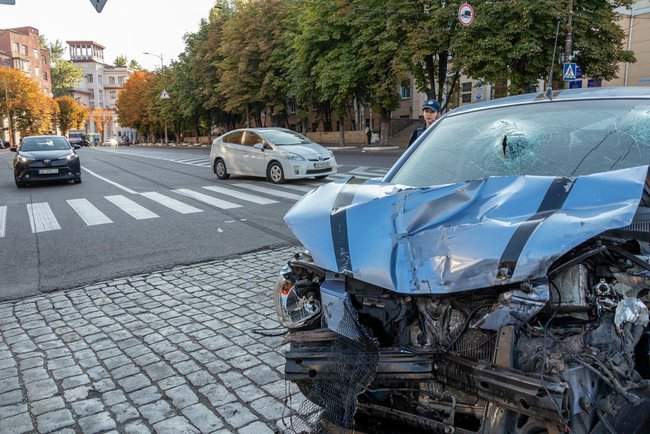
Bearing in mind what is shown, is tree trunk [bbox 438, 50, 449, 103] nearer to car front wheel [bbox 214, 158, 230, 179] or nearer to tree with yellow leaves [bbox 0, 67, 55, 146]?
car front wheel [bbox 214, 158, 230, 179]

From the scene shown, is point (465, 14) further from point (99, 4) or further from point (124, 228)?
point (124, 228)

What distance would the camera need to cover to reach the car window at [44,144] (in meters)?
16.3

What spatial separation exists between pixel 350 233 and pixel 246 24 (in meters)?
42.0

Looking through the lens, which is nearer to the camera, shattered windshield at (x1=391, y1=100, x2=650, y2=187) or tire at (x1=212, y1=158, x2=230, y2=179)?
shattered windshield at (x1=391, y1=100, x2=650, y2=187)

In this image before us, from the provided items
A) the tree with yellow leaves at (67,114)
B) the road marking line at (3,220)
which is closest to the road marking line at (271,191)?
the road marking line at (3,220)

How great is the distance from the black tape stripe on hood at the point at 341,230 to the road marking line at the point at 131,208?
8.04 meters

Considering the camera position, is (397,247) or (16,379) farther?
(16,379)

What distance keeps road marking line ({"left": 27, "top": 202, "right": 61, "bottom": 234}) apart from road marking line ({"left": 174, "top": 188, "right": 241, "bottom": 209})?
3143mm

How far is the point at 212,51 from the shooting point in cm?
4928

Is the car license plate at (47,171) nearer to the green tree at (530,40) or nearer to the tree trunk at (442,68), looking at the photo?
the green tree at (530,40)

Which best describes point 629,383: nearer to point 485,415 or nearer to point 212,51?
point 485,415

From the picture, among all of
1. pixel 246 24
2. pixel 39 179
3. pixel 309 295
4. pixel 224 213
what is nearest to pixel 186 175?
pixel 39 179

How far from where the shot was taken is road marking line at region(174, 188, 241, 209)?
1109cm

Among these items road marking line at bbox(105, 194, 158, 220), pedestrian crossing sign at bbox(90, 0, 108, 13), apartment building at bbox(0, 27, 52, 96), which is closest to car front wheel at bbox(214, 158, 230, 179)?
road marking line at bbox(105, 194, 158, 220)
